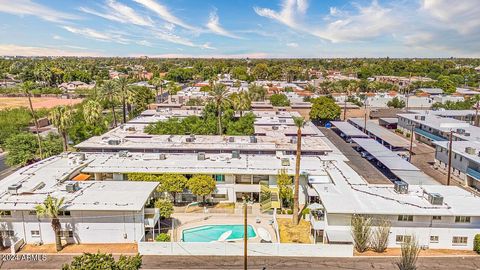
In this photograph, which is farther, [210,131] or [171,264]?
[210,131]

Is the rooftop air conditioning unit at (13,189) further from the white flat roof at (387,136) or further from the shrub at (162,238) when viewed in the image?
the white flat roof at (387,136)

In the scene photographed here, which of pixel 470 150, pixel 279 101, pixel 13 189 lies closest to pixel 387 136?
pixel 470 150

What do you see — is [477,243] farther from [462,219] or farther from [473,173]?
[473,173]

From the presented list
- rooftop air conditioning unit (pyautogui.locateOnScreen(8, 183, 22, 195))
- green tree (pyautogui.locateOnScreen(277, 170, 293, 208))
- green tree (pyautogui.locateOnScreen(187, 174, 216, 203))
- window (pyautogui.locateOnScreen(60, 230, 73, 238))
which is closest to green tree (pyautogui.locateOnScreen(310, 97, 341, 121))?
green tree (pyautogui.locateOnScreen(277, 170, 293, 208))

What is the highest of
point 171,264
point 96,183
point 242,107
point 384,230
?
point 242,107

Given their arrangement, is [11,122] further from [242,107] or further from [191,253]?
[191,253]

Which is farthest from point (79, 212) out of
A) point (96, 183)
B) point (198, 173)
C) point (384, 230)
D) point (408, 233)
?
point (408, 233)

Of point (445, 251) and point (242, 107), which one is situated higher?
point (242, 107)
